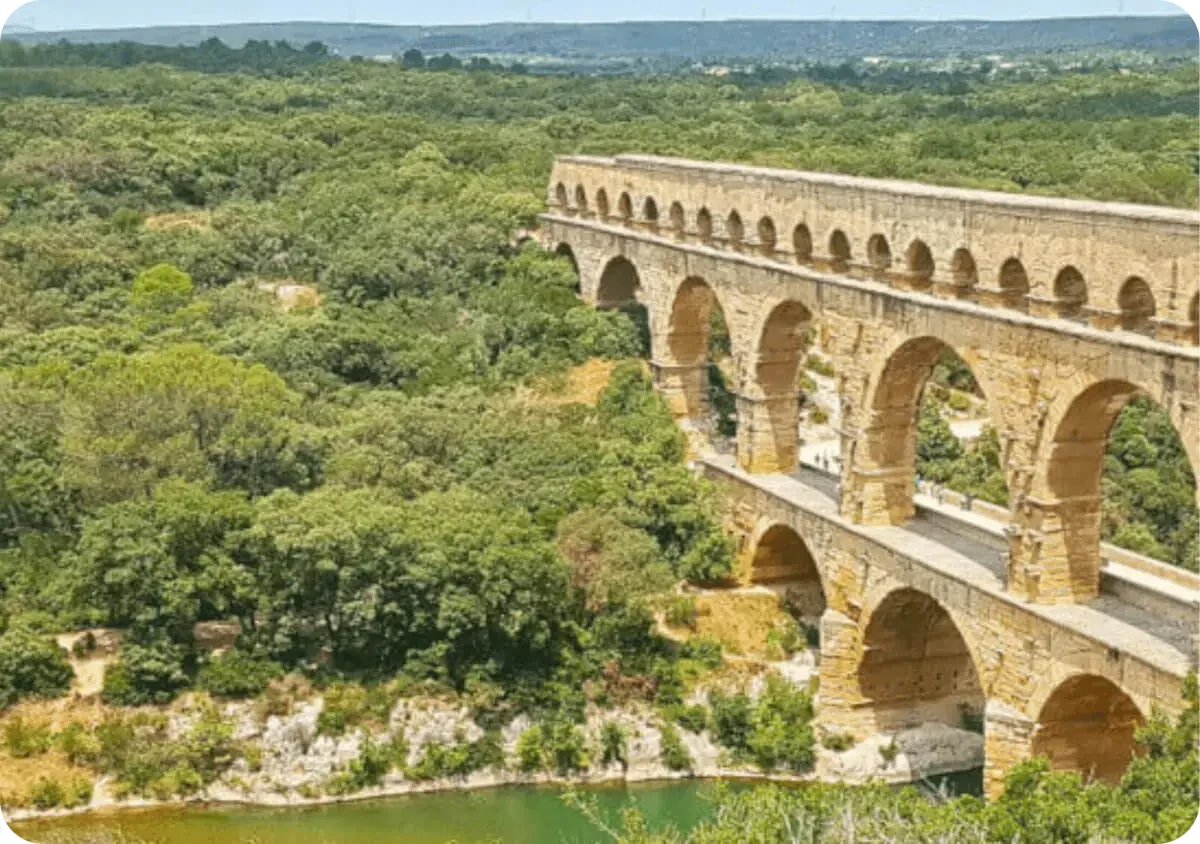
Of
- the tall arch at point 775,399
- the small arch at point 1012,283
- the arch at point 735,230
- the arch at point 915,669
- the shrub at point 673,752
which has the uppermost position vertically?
the small arch at point 1012,283

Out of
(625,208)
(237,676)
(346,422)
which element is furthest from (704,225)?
(237,676)

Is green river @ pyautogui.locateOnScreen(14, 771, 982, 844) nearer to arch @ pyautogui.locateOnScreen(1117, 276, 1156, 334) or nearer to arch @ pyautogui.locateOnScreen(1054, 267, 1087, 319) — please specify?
arch @ pyautogui.locateOnScreen(1054, 267, 1087, 319)

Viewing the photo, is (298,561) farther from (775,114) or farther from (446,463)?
(775,114)

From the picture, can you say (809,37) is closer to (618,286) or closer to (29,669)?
(618,286)

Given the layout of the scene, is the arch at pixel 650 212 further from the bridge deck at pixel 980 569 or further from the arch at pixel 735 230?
the bridge deck at pixel 980 569

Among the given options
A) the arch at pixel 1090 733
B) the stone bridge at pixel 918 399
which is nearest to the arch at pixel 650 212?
the stone bridge at pixel 918 399
